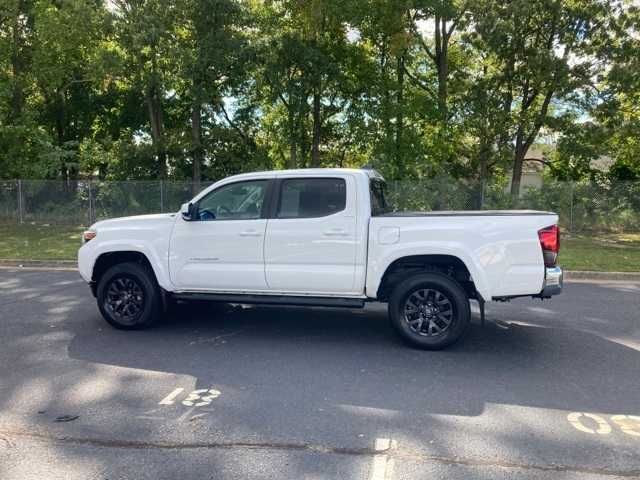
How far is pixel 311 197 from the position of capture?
6633 millimetres

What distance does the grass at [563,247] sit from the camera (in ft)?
42.3

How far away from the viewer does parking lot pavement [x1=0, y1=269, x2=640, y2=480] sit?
377cm

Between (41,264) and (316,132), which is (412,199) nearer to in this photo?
(316,132)

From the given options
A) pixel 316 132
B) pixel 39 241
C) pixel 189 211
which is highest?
pixel 316 132

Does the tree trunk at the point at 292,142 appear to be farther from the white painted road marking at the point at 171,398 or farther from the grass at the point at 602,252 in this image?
the white painted road marking at the point at 171,398

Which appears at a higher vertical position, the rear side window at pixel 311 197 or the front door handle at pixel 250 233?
the rear side window at pixel 311 197

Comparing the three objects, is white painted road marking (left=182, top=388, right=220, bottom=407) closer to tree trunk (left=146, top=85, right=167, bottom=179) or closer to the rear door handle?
the rear door handle

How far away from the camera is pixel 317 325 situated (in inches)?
293

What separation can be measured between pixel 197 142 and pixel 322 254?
17.8m

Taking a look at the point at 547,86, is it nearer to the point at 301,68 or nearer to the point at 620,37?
the point at 620,37

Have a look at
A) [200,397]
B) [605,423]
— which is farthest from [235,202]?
[605,423]

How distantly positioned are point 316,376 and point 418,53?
74.9 feet

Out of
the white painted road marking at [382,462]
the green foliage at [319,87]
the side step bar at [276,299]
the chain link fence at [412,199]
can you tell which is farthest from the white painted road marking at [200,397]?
the green foliage at [319,87]

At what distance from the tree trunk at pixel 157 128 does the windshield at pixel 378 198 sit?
57.6 ft
